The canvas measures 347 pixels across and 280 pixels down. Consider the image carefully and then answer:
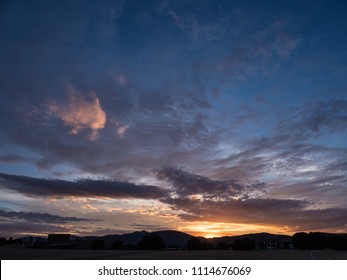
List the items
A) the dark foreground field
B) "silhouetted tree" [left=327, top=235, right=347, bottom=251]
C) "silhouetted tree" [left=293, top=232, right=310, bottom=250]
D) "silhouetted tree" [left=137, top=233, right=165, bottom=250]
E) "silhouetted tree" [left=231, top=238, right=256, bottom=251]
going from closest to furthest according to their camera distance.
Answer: the dark foreground field, "silhouetted tree" [left=327, top=235, right=347, bottom=251], "silhouetted tree" [left=231, top=238, right=256, bottom=251], "silhouetted tree" [left=137, top=233, right=165, bottom=250], "silhouetted tree" [left=293, top=232, right=310, bottom=250]

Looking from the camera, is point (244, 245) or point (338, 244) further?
point (244, 245)

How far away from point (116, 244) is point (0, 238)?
8211 centimetres

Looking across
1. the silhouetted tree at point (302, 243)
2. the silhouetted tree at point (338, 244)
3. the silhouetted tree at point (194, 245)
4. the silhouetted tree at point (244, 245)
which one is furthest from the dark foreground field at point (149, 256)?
the silhouetted tree at point (194, 245)

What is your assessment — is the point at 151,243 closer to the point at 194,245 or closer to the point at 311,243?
the point at 194,245

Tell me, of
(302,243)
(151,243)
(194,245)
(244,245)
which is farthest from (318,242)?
(151,243)

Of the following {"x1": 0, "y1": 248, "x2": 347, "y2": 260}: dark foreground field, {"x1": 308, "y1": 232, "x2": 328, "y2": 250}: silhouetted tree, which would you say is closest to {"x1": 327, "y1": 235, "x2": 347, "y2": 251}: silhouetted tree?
{"x1": 308, "y1": 232, "x2": 328, "y2": 250}: silhouetted tree

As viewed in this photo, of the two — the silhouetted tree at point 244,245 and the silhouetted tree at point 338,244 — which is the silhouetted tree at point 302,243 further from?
the silhouetted tree at point 244,245

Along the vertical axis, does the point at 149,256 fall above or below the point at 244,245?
below

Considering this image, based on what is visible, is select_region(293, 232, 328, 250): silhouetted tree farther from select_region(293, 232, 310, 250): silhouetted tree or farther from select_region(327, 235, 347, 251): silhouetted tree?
select_region(327, 235, 347, 251): silhouetted tree

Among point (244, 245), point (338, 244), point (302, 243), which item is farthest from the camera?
point (302, 243)

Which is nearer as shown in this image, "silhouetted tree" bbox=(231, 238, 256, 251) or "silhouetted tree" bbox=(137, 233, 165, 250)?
"silhouetted tree" bbox=(231, 238, 256, 251)

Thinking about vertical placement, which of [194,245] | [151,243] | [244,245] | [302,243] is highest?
[302,243]
